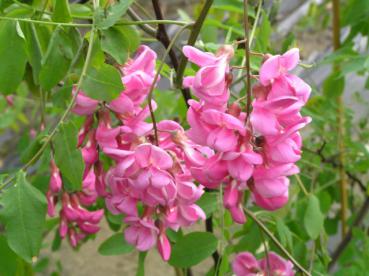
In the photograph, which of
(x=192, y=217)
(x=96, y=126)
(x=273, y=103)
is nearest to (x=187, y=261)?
(x=192, y=217)

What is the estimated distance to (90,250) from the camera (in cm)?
227

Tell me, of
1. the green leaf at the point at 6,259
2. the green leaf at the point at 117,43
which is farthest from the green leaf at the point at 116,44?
the green leaf at the point at 6,259

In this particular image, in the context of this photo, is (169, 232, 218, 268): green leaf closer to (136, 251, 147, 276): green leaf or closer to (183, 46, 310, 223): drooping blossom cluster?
(136, 251, 147, 276): green leaf

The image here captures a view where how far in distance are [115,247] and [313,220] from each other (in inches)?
13.3

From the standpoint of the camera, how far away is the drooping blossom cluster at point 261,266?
3.22ft

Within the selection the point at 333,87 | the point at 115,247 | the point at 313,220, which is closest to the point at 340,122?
the point at 333,87

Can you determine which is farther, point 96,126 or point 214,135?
point 96,126

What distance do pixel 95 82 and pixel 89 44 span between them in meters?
0.04

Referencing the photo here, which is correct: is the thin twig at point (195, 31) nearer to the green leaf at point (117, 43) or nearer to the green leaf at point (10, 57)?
the green leaf at point (117, 43)

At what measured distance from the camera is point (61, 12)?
0.73m

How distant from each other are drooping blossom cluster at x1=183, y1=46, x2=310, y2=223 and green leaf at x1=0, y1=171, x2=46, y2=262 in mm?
179

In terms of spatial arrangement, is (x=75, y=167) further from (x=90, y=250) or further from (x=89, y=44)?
(x=90, y=250)

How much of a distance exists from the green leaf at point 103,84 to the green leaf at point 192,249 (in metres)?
0.29

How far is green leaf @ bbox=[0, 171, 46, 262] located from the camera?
652mm
